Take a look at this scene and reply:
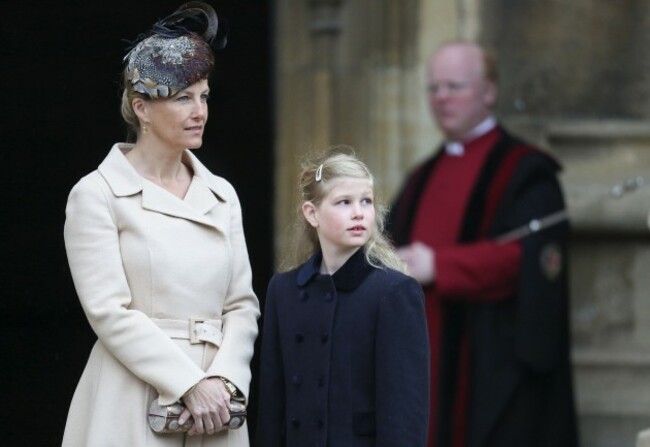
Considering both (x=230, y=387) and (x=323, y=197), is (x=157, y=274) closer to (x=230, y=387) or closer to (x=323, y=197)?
(x=230, y=387)

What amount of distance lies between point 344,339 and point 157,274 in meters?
0.49

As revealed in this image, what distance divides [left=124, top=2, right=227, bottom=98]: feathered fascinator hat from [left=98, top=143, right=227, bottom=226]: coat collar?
190 mm

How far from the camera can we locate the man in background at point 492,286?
716 centimetres

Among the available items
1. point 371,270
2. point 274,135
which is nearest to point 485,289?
point 274,135

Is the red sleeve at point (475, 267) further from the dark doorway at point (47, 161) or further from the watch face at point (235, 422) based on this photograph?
the watch face at point (235, 422)

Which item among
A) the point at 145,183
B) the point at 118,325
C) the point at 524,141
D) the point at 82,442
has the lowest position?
the point at 82,442

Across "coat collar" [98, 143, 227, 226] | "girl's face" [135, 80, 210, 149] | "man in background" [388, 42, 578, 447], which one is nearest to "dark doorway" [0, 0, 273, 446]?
"man in background" [388, 42, 578, 447]

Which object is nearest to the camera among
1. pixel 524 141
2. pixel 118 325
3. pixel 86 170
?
pixel 118 325

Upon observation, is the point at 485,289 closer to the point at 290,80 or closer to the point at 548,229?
the point at 548,229

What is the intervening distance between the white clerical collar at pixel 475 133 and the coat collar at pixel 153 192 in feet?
10.7

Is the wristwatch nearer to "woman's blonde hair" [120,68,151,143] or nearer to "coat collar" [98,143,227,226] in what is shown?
"coat collar" [98,143,227,226]

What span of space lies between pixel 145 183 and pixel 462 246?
3.10 meters

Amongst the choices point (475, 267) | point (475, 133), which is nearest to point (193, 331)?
point (475, 267)

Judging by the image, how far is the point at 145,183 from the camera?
4.26m
